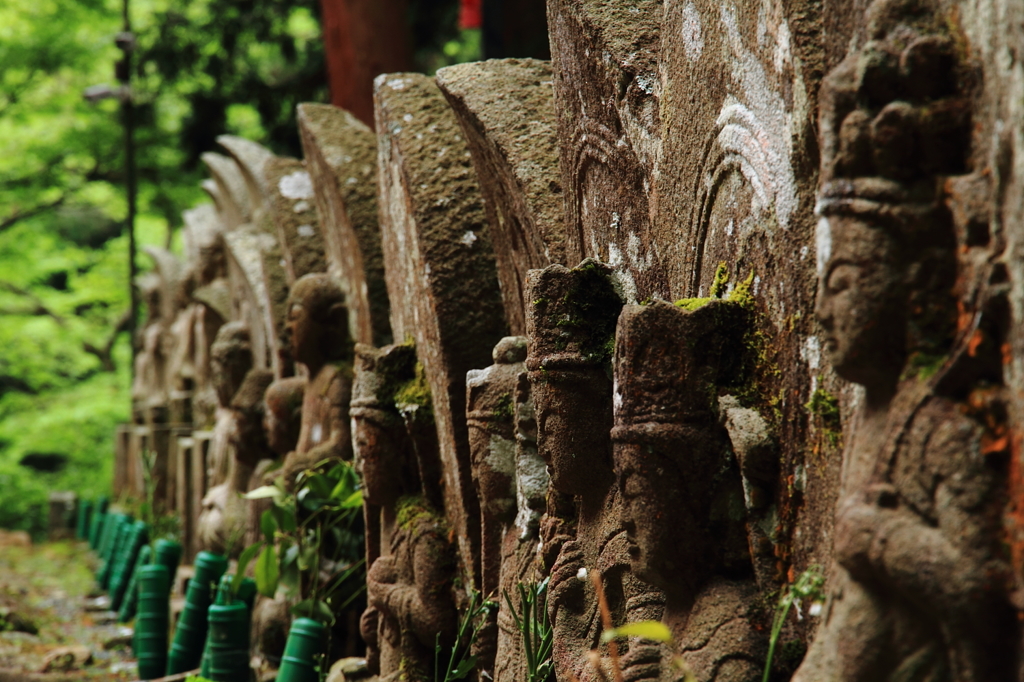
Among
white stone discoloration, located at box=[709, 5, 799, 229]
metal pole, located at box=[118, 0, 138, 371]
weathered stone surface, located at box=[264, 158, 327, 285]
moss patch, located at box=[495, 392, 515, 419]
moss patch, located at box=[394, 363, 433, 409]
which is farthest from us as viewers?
metal pole, located at box=[118, 0, 138, 371]

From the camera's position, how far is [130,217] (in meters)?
Result: 11.4

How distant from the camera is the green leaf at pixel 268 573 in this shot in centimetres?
423

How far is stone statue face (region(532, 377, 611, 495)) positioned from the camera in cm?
232

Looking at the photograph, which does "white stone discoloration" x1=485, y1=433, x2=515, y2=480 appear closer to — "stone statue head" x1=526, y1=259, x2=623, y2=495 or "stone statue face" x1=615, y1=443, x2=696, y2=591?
"stone statue head" x1=526, y1=259, x2=623, y2=495

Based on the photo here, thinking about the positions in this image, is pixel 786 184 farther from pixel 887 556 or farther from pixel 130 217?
pixel 130 217

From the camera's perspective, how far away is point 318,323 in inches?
185

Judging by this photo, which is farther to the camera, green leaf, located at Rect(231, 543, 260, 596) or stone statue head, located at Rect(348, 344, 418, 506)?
green leaf, located at Rect(231, 543, 260, 596)

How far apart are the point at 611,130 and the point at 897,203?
138cm

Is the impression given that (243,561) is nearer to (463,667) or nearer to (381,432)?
(381,432)

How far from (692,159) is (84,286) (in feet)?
47.4

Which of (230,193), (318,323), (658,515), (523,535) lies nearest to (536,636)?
(523,535)

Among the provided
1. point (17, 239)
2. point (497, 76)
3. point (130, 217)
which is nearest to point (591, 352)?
point (497, 76)

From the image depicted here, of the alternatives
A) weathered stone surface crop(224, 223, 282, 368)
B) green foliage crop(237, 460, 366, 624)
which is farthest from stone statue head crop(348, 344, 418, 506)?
weathered stone surface crop(224, 223, 282, 368)

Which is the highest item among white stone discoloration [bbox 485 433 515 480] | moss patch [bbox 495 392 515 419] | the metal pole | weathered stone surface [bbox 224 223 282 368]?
the metal pole
